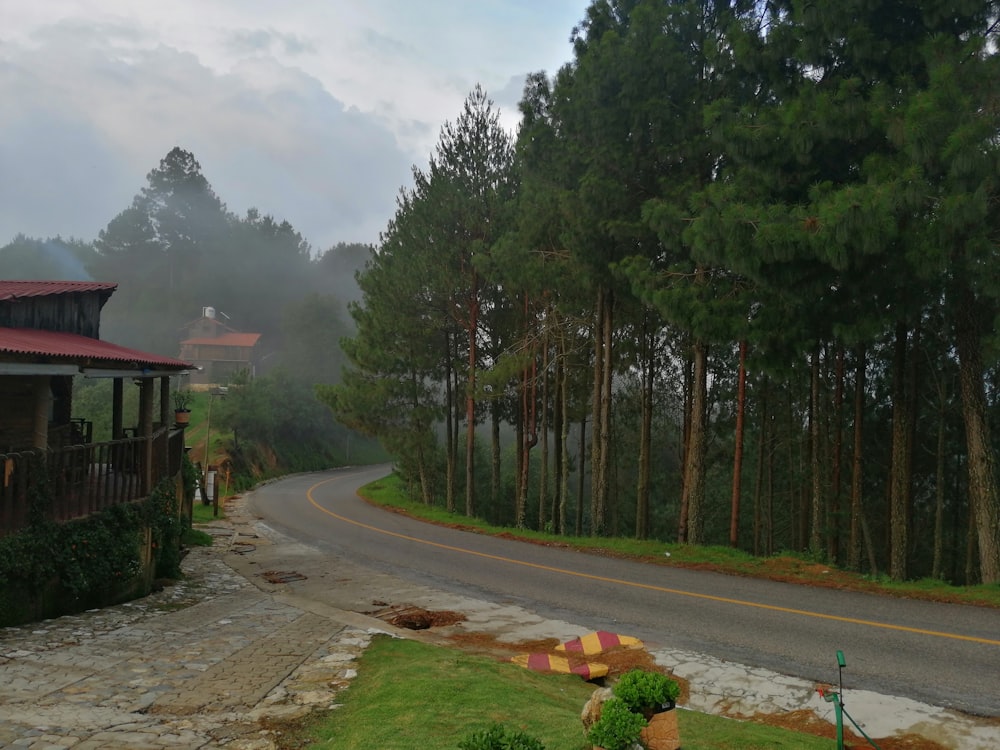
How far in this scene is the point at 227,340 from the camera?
74125mm

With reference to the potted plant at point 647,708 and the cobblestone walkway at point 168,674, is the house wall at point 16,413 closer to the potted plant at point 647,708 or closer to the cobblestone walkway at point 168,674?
the cobblestone walkway at point 168,674

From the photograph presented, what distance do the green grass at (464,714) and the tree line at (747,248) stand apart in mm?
7739

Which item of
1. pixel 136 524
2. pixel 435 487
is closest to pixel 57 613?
pixel 136 524

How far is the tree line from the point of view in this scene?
11.2 meters

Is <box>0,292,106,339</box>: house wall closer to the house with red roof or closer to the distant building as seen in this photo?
the house with red roof

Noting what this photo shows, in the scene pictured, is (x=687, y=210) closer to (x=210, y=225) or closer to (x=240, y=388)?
(x=240, y=388)

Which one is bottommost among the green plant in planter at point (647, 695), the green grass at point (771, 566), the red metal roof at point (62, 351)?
the green grass at point (771, 566)

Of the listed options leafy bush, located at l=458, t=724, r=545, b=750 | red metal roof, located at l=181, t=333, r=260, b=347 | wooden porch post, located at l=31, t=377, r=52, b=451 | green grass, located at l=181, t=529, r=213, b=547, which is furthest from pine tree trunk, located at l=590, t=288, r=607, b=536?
red metal roof, located at l=181, t=333, r=260, b=347

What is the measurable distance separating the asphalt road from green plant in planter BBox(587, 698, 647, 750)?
4006 millimetres

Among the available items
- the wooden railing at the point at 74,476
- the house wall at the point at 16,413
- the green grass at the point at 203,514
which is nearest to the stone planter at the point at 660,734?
the wooden railing at the point at 74,476

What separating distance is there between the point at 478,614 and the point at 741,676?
435cm

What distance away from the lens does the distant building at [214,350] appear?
7250cm

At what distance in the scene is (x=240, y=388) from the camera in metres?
50.1

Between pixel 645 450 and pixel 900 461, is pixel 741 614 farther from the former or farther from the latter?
pixel 645 450
